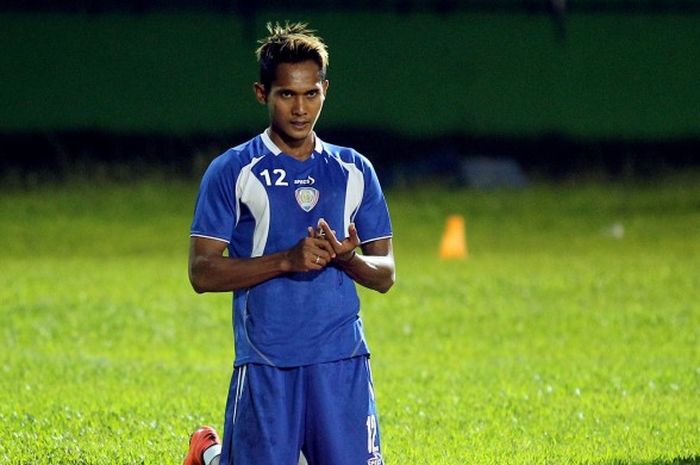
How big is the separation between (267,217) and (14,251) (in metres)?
20.7

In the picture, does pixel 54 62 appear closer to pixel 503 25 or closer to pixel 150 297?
pixel 503 25

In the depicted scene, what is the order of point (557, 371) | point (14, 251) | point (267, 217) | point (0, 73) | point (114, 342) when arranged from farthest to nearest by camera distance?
point (0, 73) < point (14, 251) < point (114, 342) < point (557, 371) < point (267, 217)

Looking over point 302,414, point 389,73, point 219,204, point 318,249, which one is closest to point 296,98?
point 219,204

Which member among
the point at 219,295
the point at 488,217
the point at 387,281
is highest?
the point at 387,281

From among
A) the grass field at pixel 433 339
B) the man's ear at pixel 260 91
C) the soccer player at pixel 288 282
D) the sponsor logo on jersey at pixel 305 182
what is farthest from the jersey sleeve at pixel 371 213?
the grass field at pixel 433 339

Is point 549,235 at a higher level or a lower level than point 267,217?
lower

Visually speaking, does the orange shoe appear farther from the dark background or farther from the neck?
the dark background

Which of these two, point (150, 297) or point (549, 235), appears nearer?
point (150, 297)

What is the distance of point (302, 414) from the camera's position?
627 centimetres

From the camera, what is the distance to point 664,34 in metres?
36.6

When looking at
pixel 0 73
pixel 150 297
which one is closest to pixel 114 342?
pixel 150 297

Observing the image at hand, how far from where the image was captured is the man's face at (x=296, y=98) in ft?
20.6

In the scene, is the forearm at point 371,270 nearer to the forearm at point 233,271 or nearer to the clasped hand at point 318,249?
the clasped hand at point 318,249

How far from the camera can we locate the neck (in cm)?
637
